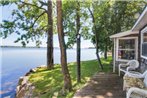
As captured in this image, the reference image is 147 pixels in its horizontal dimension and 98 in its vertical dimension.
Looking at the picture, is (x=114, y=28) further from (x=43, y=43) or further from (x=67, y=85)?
(x=67, y=85)

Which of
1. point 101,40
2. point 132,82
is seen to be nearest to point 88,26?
point 101,40

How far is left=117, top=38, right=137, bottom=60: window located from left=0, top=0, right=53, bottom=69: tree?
5.61 m

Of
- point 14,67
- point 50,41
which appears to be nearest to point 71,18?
point 50,41

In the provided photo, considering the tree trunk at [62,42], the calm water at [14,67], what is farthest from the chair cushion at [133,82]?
the calm water at [14,67]

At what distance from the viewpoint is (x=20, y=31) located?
14602 mm

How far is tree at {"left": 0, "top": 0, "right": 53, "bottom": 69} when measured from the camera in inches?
570

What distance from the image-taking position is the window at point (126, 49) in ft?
38.3

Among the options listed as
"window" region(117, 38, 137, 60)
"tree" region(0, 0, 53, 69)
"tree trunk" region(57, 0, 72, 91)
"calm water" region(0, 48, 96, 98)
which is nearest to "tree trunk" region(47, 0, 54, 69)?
"tree" region(0, 0, 53, 69)

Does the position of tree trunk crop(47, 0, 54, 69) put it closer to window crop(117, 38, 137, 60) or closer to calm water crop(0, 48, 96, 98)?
calm water crop(0, 48, 96, 98)

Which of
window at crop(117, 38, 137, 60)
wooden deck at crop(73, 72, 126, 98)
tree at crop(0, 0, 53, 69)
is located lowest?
wooden deck at crop(73, 72, 126, 98)

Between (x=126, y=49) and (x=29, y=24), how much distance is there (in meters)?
7.16

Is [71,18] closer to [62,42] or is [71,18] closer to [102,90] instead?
[62,42]

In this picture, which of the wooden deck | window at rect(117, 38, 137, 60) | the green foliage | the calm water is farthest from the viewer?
the calm water

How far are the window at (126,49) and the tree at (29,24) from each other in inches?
221
